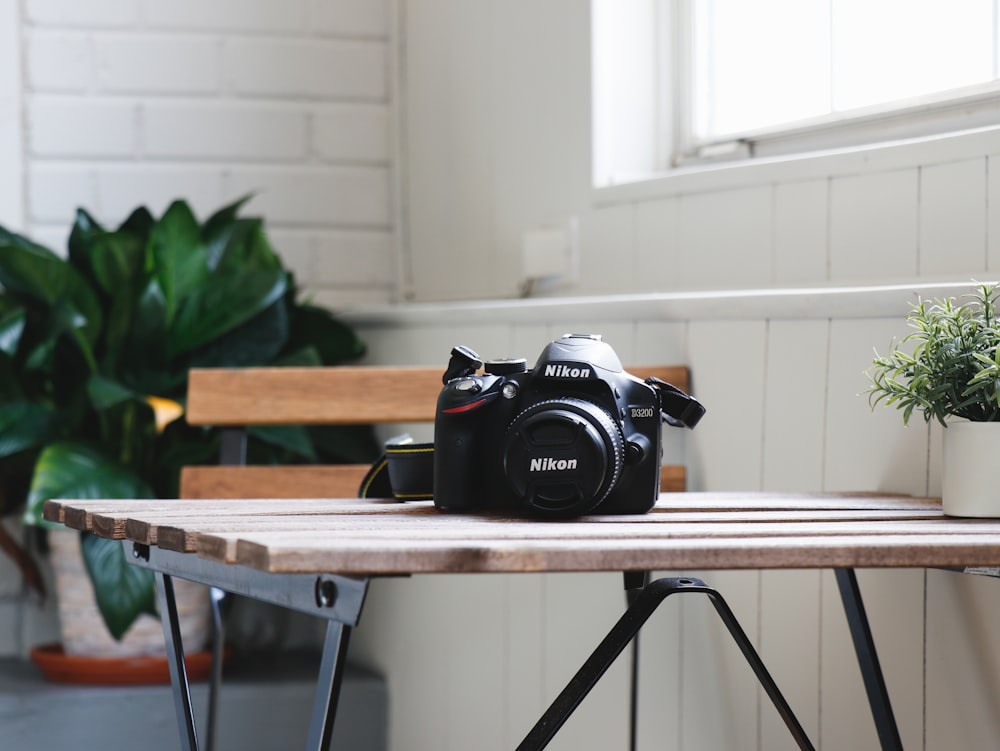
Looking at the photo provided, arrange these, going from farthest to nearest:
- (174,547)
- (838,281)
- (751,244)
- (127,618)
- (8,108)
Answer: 1. (8,108)
2. (127,618)
3. (751,244)
4. (838,281)
5. (174,547)

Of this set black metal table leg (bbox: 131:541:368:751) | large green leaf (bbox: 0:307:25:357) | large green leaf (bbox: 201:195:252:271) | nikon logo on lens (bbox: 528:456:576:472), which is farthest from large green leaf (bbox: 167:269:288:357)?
nikon logo on lens (bbox: 528:456:576:472)

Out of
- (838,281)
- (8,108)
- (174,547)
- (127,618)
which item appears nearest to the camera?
(174,547)

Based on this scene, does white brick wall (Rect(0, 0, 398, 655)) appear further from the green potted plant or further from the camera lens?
the camera lens

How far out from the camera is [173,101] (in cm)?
240

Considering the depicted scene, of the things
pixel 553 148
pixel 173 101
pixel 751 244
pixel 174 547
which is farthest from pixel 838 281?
pixel 173 101

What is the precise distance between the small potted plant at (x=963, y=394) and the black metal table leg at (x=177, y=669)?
61cm

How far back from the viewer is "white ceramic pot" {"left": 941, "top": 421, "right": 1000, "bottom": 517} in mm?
1029

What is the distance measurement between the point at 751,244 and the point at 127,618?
0.97 meters

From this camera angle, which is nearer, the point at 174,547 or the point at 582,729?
the point at 174,547

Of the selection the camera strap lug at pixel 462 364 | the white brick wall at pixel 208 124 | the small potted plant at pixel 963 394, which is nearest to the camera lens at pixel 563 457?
the camera strap lug at pixel 462 364

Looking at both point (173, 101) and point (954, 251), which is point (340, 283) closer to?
point (173, 101)

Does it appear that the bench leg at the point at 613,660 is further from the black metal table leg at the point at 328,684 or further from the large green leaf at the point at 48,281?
the large green leaf at the point at 48,281

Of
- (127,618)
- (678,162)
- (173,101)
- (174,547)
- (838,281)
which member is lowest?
(127,618)

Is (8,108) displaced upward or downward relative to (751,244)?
upward
